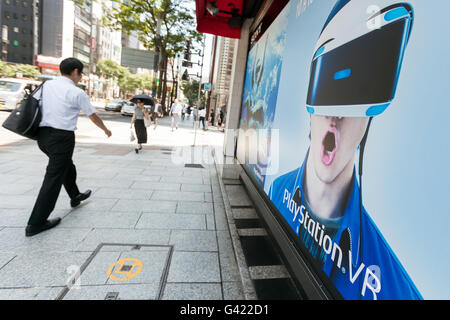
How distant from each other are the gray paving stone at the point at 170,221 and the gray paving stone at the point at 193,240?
18 centimetres

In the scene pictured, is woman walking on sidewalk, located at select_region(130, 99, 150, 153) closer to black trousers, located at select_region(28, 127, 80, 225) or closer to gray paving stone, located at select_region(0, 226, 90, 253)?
black trousers, located at select_region(28, 127, 80, 225)

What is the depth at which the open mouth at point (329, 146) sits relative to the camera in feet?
6.48

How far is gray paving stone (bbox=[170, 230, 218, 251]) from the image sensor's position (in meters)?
3.17

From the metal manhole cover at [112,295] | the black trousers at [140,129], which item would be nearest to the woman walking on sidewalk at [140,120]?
the black trousers at [140,129]

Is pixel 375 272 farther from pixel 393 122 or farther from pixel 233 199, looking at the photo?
pixel 233 199

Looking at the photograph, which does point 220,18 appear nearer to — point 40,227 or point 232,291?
point 40,227

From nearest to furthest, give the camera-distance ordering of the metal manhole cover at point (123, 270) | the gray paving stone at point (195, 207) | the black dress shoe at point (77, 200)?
1. the metal manhole cover at point (123, 270)
2. the black dress shoe at point (77, 200)
3. the gray paving stone at point (195, 207)

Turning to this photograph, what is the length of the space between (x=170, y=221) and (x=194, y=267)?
1.23 meters

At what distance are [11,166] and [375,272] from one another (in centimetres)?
701

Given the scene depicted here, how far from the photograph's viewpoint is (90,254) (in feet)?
→ 9.18

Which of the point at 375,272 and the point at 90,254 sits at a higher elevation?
the point at 375,272

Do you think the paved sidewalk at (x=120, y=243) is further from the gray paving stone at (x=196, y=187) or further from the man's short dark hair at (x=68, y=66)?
the man's short dark hair at (x=68, y=66)

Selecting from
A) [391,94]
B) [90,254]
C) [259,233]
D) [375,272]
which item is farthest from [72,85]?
[375,272]

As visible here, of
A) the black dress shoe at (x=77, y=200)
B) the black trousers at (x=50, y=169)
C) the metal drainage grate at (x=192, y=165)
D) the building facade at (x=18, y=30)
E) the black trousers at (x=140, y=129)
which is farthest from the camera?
the building facade at (x=18, y=30)
